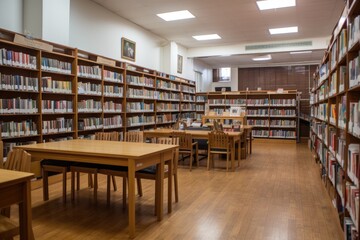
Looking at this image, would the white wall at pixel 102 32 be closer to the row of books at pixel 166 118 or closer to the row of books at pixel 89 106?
the row of books at pixel 89 106

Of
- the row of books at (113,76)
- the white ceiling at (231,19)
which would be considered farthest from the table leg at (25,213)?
the white ceiling at (231,19)

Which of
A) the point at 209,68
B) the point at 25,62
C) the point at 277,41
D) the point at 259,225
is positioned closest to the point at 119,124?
the point at 25,62

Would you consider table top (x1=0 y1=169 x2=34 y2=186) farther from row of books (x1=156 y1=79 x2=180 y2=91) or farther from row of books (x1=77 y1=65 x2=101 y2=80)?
row of books (x1=156 y1=79 x2=180 y2=91)

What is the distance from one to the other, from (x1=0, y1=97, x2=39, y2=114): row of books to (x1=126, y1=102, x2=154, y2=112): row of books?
276 centimetres

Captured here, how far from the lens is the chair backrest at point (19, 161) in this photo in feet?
7.95

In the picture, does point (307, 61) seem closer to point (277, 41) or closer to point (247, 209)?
point (277, 41)

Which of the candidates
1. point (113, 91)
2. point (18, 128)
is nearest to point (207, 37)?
point (113, 91)

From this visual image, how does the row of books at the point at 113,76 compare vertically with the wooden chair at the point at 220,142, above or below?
above

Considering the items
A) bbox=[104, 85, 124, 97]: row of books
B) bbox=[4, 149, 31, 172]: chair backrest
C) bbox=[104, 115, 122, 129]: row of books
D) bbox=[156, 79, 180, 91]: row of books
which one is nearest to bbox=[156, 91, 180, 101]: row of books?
bbox=[156, 79, 180, 91]: row of books

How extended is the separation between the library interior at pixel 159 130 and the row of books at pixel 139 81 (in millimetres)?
30

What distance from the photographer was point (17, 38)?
436 cm

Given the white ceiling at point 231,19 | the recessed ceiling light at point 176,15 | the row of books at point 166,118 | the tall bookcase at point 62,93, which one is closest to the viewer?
the tall bookcase at point 62,93

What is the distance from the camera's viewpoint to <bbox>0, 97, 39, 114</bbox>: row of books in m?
4.25

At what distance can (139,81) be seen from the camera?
7.76 meters
